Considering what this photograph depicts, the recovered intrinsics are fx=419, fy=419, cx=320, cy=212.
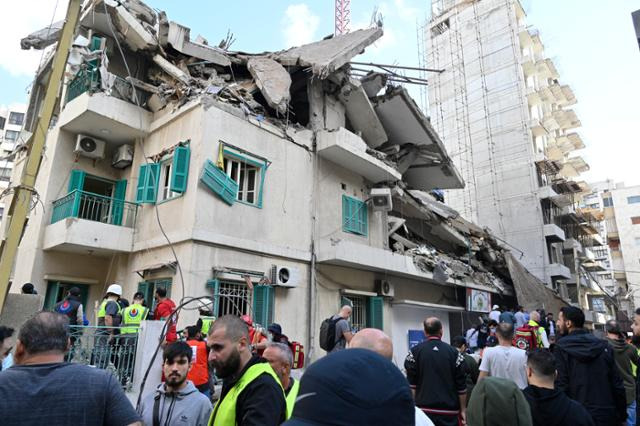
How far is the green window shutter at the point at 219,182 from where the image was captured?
9.09 metres

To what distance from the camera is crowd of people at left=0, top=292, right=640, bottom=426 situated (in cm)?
106

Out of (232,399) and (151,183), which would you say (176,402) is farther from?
(151,183)

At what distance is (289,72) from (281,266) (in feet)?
18.9

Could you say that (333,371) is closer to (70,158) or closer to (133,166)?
(133,166)

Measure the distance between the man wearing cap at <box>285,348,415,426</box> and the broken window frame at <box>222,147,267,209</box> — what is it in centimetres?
898

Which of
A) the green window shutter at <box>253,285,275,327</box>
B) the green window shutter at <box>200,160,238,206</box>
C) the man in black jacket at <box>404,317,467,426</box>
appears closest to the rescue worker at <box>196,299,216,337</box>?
the green window shutter at <box>253,285,275,327</box>

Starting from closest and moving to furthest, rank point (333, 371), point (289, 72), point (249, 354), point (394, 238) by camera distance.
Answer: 1. point (333, 371)
2. point (249, 354)
3. point (289, 72)
4. point (394, 238)

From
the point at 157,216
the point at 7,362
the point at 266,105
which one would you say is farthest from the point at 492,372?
the point at 266,105

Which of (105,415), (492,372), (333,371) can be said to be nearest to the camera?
(333,371)

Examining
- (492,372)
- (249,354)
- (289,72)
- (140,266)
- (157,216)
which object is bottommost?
(492,372)

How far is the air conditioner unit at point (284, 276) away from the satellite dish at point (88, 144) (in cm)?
588

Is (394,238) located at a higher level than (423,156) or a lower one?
lower

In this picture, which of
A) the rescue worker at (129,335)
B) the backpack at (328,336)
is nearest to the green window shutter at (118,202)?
the rescue worker at (129,335)

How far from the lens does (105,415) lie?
2.07 m
